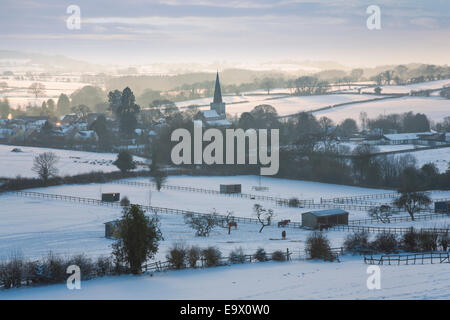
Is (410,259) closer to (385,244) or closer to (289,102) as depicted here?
(385,244)

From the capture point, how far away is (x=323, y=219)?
99.8 ft

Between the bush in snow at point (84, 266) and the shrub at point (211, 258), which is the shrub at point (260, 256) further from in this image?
the bush in snow at point (84, 266)

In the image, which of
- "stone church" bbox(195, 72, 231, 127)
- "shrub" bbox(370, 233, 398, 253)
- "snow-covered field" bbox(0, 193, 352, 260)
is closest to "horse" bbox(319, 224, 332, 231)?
"snow-covered field" bbox(0, 193, 352, 260)

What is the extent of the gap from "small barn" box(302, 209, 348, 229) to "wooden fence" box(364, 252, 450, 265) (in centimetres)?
769

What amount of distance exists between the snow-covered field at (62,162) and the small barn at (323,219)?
2378 cm

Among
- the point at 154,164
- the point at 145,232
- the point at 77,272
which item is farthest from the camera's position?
the point at 154,164

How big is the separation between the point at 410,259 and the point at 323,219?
29.3 feet

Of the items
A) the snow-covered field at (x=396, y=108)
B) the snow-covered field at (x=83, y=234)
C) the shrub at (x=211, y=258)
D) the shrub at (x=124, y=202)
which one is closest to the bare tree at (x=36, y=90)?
the snow-covered field at (x=396, y=108)

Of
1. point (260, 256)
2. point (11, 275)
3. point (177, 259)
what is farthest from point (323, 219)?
point (11, 275)

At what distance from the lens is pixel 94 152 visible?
2457 inches

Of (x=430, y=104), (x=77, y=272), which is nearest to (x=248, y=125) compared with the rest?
(x=430, y=104)

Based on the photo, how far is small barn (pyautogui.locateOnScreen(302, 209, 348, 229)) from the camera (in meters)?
30.3
